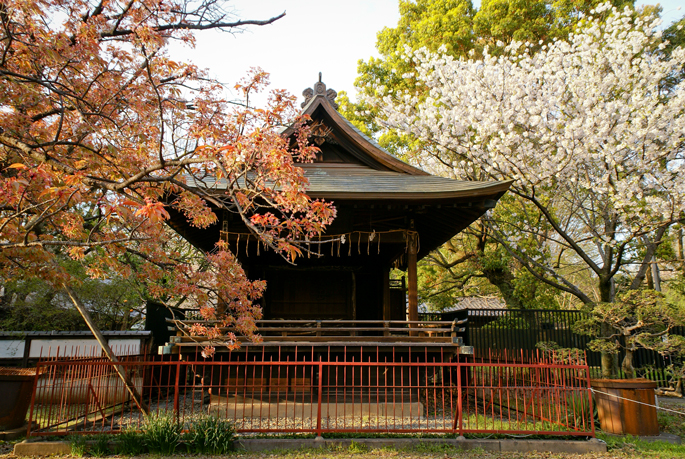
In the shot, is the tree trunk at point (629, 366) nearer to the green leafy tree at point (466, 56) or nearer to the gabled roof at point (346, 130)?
the gabled roof at point (346, 130)

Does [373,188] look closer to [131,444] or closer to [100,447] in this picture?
[131,444]

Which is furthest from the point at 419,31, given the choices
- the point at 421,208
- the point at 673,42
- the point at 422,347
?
the point at 422,347

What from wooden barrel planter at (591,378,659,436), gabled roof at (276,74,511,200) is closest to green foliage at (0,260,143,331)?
gabled roof at (276,74,511,200)

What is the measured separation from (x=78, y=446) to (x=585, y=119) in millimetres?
14210

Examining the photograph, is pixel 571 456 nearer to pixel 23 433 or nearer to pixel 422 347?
pixel 422 347

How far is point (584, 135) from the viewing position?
13344 millimetres

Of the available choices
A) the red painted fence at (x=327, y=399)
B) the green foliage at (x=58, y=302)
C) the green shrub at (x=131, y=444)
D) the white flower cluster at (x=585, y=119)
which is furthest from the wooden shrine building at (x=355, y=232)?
the white flower cluster at (x=585, y=119)

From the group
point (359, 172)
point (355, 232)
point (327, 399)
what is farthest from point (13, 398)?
point (359, 172)

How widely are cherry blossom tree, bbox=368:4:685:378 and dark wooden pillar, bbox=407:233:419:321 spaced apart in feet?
15.8

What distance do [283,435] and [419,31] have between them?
2104cm

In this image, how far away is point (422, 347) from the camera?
358 inches

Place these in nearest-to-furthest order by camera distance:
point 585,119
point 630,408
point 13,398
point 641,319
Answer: point 13,398 < point 630,408 < point 641,319 < point 585,119

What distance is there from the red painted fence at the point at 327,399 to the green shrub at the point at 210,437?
0.21m

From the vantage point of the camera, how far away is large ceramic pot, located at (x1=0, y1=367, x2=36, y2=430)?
782cm
